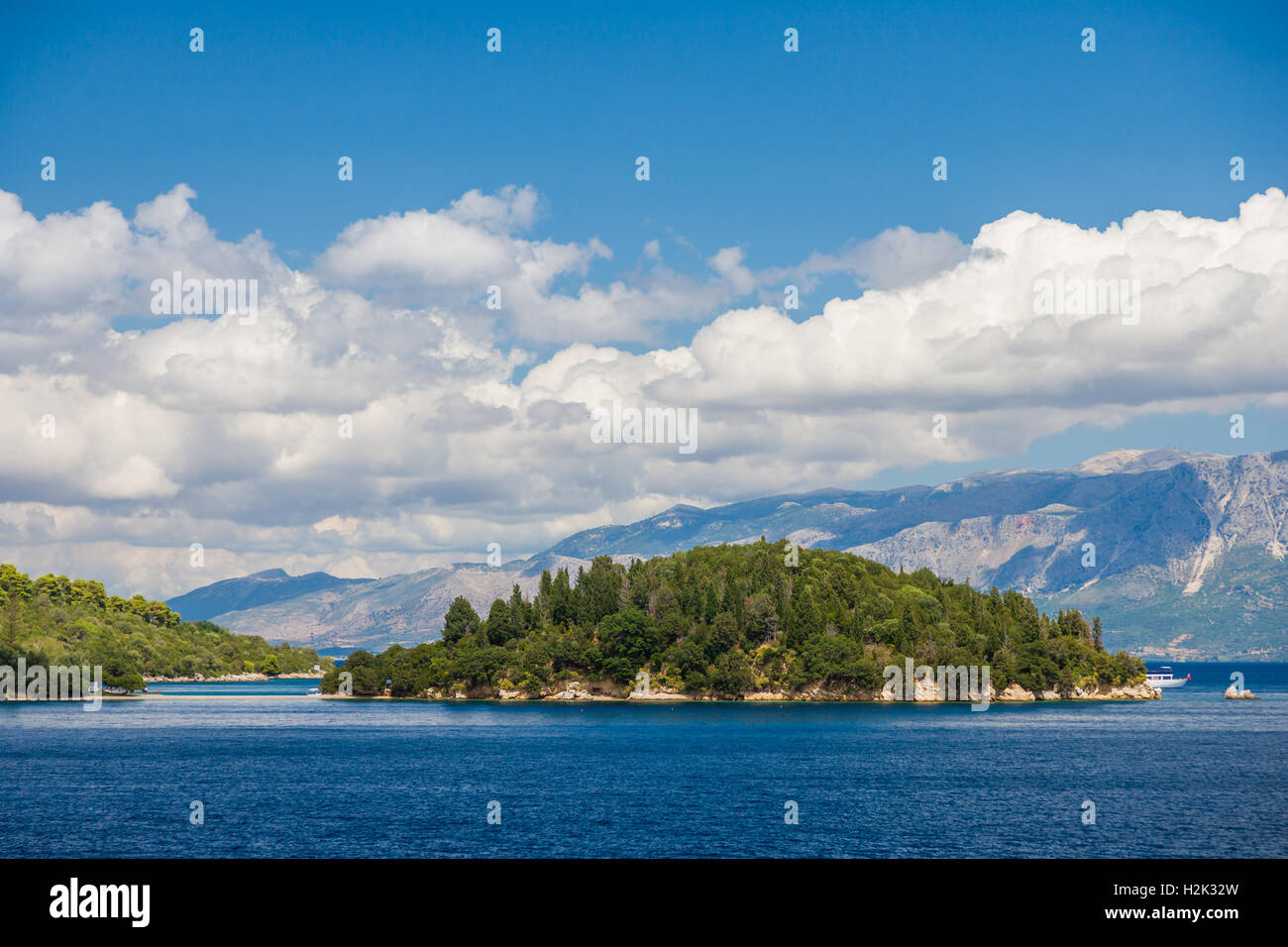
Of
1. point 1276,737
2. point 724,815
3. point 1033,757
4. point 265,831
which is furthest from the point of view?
point 1276,737

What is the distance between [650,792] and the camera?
10012 cm

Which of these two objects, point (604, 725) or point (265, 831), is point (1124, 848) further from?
point (604, 725)

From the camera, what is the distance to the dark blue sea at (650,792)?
74750 millimetres

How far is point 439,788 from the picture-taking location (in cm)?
10338

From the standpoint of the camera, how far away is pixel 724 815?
86.5m

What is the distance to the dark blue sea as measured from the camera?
245 feet

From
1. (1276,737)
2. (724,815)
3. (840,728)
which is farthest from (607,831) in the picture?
(1276,737)
